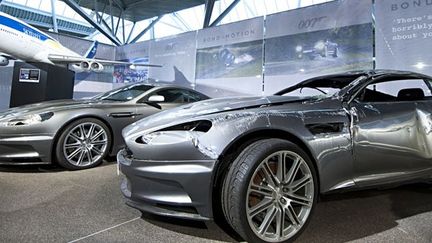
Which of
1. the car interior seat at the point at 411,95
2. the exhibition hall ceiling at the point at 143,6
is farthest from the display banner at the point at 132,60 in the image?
the car interior seat at the point at 411,95

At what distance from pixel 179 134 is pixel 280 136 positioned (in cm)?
58

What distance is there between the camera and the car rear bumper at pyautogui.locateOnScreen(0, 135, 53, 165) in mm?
2906

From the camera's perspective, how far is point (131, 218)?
6.33 feet

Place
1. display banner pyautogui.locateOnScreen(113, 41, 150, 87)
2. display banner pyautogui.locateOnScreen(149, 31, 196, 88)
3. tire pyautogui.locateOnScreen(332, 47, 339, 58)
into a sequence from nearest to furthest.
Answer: tire pyautogui.locateOnScreen(332, 47, 339, 58) → display banner pyautogui.locateOnScreen(149, 31, 196, 88) → display banner pyautogui.locateOnScreen(113, 41, 150, 87)

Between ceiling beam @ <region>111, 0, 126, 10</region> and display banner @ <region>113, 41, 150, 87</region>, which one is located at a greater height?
ceiling beam @ <region>111, 0, 126, 10</region>

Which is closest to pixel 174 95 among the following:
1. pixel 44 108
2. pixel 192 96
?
pixel 192 96

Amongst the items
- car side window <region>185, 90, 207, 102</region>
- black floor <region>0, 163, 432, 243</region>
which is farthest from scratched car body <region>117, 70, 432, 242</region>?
car side window <region>185, 90, 207, 102</region>

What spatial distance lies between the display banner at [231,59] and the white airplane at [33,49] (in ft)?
7.21

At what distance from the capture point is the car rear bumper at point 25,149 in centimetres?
291

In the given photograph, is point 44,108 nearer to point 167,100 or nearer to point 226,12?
point 167,100

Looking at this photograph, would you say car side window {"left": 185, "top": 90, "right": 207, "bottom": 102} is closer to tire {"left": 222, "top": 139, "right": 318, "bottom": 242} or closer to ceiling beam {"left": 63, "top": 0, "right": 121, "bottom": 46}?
tire {"left": 222, "top": 139, "right": 318, "bottom": 242}

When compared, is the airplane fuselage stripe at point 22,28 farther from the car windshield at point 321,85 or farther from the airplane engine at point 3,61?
the car windshield at point 321,85

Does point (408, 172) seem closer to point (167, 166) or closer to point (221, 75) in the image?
point (167, 166)

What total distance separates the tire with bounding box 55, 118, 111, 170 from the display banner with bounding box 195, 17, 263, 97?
4.39 meters
